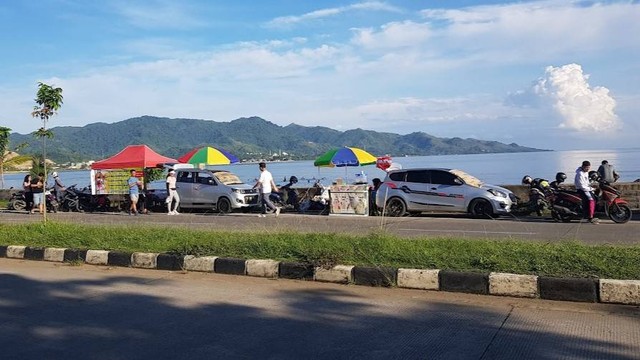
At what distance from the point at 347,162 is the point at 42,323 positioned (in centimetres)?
1807

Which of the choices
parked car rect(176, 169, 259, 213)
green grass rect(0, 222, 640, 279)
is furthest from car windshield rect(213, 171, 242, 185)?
green grass rect(0, 222, 640, 279)

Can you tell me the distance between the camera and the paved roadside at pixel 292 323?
17.0 feet

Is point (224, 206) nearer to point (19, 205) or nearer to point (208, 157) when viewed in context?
point (208, 157)

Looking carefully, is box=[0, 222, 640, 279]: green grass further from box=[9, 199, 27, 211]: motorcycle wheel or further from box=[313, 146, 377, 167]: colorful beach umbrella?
box=[9, 199, 27, 211]: motorcycle wheel

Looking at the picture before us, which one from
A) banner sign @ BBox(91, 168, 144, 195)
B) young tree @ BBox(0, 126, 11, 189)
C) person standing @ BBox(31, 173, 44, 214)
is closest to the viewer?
person standing @ BBox(31, 173, 44, 214)

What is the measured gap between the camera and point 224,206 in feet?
71.6

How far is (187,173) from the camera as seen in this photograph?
74.4 feet

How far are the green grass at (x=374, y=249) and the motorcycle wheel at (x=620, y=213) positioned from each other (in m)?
7.56

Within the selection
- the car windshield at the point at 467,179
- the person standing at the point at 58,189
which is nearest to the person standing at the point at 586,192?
the car windshield at the point at 467,179

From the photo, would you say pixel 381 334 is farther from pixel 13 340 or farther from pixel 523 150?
pixel 523 150

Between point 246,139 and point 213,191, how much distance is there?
5114 inches

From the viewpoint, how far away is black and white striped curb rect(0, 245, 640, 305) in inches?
266

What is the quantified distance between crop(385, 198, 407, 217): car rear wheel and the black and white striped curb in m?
10.4

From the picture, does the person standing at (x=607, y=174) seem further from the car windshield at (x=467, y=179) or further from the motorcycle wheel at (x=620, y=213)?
the car windshield at (x=467, y=179)
